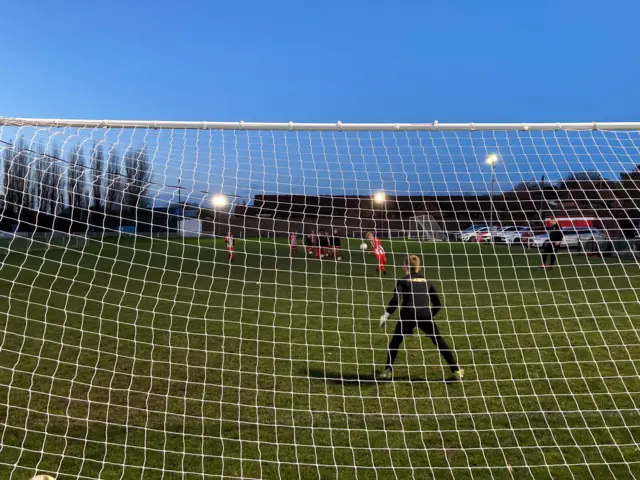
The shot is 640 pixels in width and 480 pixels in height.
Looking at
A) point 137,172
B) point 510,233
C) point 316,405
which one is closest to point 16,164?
point 137,172

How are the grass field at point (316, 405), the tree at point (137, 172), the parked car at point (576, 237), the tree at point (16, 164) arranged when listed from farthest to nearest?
the parked car at point (576, 237)
the tree at point (137, 172)
the tree at point (16, 164)
the grass field at point (316, 405)

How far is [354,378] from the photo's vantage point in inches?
220

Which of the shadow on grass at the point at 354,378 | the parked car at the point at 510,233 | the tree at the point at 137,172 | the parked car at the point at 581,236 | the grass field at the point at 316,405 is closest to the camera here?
the grass field at the point at 316,405

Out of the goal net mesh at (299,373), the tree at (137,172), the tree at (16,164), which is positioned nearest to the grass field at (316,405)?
the goal net mesh at (299,373)

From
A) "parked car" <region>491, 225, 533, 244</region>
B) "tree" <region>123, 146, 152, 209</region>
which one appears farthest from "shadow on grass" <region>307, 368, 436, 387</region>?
"parked car" <region>491, 225, 533, 244</region>

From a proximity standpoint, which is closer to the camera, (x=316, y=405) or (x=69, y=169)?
(x=316, y=405)

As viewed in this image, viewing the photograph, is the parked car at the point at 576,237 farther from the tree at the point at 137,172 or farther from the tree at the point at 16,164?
the tree at the point at 16,164

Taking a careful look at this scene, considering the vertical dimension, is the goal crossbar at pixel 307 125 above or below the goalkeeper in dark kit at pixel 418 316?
above

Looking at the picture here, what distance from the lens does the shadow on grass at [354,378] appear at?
5402 millimetres

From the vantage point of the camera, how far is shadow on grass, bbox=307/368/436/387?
17.7 feet

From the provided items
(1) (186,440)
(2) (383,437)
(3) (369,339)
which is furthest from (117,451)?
(3) (369,339)

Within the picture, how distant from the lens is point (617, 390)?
5.21 meters

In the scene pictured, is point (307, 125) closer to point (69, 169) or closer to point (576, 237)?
point (69, 169)

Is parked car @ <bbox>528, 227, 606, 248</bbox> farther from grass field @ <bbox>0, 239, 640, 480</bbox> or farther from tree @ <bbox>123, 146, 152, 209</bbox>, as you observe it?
tree @ <bbox>123, 146, 152, 209</bbox>
